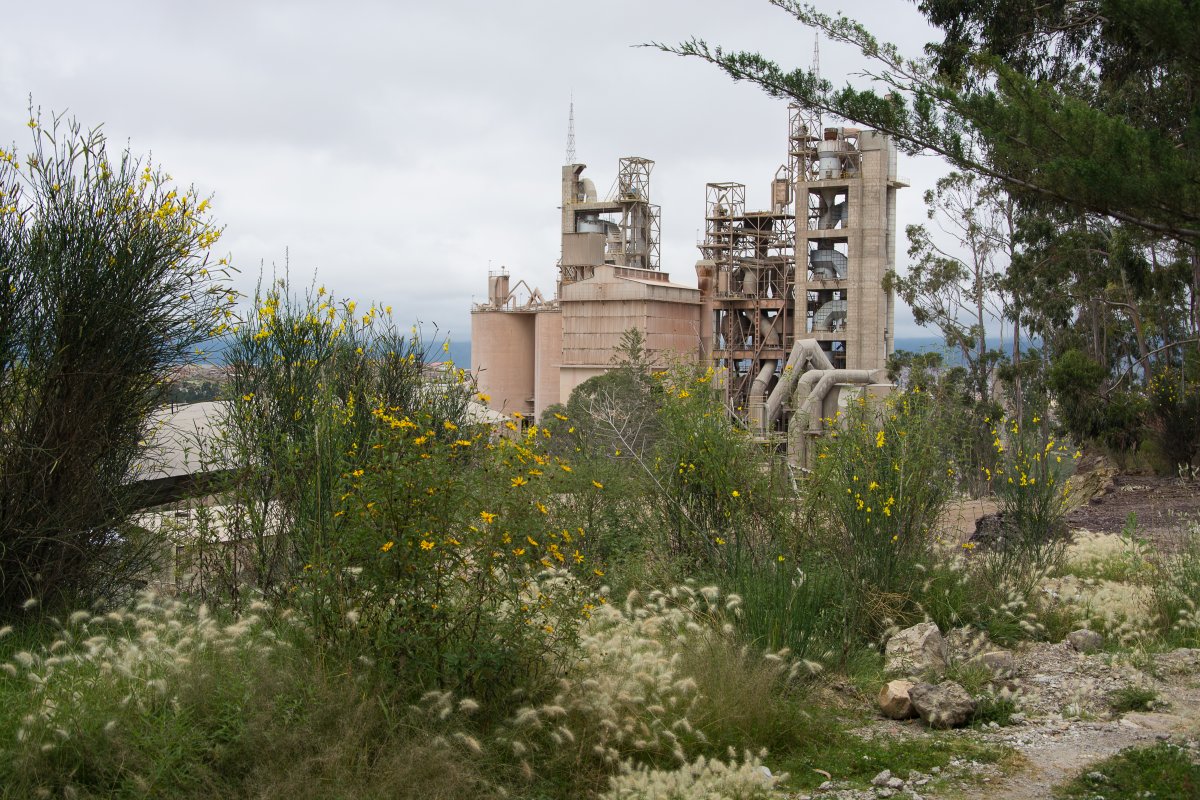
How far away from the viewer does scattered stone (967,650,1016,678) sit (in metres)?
6.94

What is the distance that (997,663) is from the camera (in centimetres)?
707

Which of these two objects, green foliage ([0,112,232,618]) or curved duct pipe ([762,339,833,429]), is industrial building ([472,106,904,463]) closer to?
curved duct pipe ([762,339,833,429])

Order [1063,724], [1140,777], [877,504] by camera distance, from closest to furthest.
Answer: [1140,777]
[1063,724]
[877,504]

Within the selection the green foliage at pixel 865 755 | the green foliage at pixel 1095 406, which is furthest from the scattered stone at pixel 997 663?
the green foliage at pixel 1095 406

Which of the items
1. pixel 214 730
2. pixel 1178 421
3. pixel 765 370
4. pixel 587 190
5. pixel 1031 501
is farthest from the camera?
pixel 587 190

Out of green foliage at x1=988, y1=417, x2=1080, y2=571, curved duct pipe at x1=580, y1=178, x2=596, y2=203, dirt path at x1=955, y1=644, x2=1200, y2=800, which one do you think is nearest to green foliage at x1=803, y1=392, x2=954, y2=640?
dirt path at x1=955, y1=644, x2=1200, y2=800

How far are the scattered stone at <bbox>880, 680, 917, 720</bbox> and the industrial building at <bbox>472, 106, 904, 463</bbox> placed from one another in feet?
117

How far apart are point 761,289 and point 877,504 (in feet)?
148

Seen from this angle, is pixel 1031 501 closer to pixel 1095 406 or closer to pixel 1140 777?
pixel 1140 777

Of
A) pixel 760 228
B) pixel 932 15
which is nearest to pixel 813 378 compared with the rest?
pixel 760 228

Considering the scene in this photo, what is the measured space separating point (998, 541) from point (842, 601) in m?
2.76

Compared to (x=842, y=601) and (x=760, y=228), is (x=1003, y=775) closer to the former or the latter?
(x=842, y=601)

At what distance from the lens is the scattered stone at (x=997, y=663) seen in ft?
22.8

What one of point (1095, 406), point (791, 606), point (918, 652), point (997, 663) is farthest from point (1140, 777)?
point (1095, 406)
